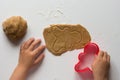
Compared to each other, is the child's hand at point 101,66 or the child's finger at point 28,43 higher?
the child's finger at point 28,43

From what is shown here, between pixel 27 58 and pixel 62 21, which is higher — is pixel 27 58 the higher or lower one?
the lower one

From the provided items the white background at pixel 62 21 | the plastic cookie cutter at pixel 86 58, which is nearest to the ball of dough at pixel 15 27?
the white background at pixel 62 21

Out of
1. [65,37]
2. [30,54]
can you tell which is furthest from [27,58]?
[65,37]

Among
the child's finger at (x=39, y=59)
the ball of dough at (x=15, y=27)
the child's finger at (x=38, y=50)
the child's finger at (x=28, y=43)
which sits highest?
the ball of dough at (x=15, y=27)

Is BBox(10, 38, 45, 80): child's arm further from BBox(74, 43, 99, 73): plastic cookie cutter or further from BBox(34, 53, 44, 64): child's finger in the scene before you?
BBox(74, 43, 99, 73): plastic cookie cutter

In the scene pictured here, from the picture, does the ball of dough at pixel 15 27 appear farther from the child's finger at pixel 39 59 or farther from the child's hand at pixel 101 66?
the child's hand at pixel 101 66

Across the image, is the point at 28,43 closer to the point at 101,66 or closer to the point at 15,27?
the point at 15,27

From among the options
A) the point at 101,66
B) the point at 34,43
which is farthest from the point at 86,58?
the point at 34,43

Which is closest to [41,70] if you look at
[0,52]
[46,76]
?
[46,76]
